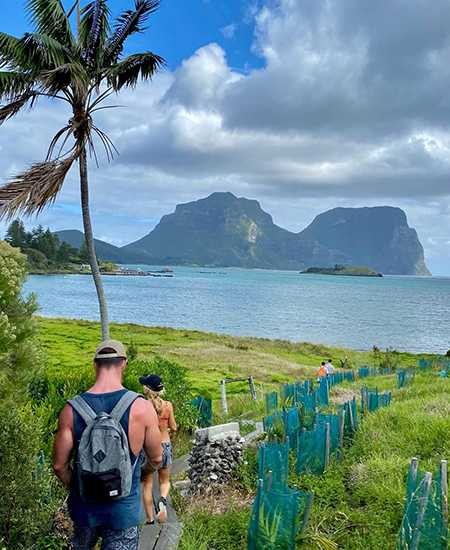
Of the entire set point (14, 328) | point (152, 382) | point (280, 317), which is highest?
point (14, 328)

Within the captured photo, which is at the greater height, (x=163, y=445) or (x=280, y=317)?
(x=163, y=445)

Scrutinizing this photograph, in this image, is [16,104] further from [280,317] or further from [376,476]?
[280,317]

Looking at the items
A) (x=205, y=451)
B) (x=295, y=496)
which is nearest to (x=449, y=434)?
(x=205, y=451)

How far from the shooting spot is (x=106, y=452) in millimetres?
3613

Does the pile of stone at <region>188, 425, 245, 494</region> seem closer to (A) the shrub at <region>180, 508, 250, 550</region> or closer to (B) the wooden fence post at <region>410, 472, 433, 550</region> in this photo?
(A) the shrub at <region>180, 508, 250, 550</region>

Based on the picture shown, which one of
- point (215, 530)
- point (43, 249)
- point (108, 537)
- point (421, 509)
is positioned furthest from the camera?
point (43, 249)

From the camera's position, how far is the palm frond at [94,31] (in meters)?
13.0

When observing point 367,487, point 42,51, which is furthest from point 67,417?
point 42,51

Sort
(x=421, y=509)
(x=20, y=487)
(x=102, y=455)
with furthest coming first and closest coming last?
1. (x=421, y=509)
2. (x=20, y=487)
3. (x=102, y=455)

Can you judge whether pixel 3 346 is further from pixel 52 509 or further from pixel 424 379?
pixel 424 379

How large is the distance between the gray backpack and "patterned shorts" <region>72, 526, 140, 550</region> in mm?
351

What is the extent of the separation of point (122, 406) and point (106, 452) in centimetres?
31

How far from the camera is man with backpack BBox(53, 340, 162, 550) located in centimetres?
362

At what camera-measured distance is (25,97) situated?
12734 millimetres
